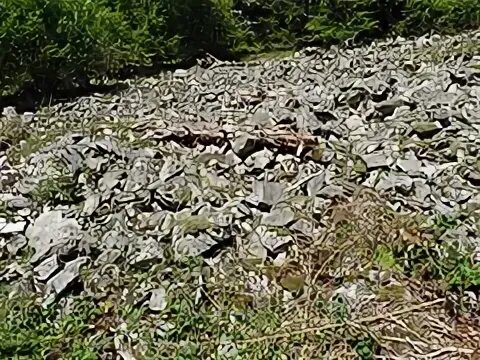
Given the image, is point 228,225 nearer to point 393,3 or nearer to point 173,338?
point 173,338

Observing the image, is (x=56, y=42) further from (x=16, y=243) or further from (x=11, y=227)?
(x=16, y=243)

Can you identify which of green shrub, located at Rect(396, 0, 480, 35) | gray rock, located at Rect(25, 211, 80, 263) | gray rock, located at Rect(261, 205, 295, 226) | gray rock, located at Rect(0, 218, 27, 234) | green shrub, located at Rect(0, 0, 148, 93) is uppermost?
gray rock, located at Rect(261, 205, 295, 226)

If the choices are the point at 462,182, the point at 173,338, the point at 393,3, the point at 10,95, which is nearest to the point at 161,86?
the point at 10,95

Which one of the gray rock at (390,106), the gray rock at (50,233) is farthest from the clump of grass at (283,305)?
the gray rock at (390,106)

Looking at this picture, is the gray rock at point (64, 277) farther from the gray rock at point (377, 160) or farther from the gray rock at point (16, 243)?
the gray rock at point (377, 160)

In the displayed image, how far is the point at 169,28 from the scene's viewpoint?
31.2ft

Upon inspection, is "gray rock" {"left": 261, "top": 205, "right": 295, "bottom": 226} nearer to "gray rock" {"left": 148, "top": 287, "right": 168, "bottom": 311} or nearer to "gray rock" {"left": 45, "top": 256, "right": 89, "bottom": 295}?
"gray rock" {"left": 148, "top": 287, "right": 168, "bottom": 311}

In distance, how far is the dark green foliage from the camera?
7.86 meters

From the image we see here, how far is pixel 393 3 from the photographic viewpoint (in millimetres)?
10133

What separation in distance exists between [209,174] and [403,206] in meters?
1.15

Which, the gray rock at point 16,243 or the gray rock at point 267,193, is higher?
the gray rock at point 267,193

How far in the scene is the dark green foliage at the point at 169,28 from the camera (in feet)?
25.8

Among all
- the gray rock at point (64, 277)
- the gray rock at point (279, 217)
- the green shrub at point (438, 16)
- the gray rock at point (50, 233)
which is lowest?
the green shrub at point (438, 16)

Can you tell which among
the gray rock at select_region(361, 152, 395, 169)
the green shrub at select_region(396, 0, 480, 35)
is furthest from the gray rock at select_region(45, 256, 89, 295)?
the green shrub at select_region(396, 0, 480, 35)
